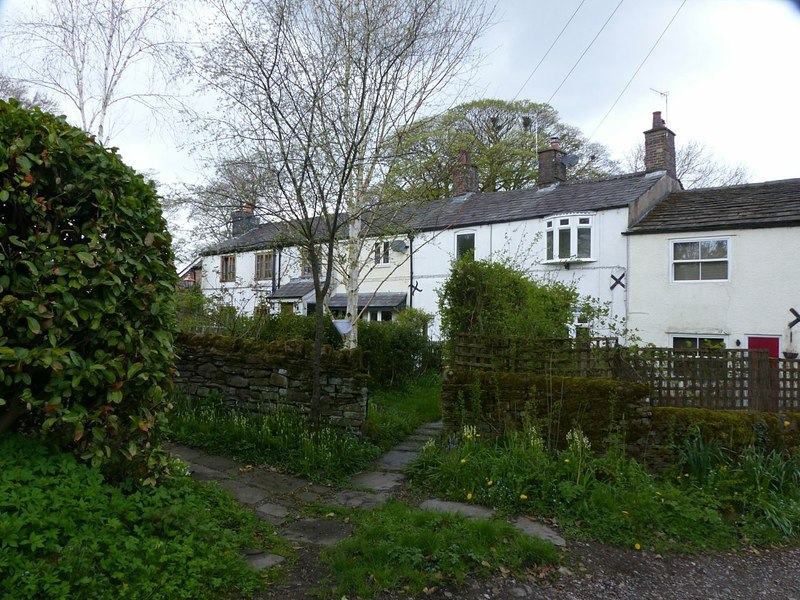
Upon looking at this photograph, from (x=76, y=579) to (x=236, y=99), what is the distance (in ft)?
19.3

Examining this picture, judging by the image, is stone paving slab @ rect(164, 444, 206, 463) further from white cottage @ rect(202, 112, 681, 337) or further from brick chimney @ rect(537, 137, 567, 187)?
brick chimney @ rect(537, 137, 567, 187)

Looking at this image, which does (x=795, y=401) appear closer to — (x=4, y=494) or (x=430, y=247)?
(x=4, y=494)

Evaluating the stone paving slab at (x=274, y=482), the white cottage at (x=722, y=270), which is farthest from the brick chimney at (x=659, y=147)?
the stone paving slab at (x=274, y=482)

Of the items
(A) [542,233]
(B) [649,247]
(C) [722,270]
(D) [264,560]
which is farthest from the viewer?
(A) [542,233]

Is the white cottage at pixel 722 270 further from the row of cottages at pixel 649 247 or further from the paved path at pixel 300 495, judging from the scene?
the paved path at pixel 300 495

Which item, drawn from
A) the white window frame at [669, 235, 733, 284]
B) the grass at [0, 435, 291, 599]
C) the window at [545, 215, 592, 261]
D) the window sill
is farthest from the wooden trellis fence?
the window at [545, 215, 592, 261]

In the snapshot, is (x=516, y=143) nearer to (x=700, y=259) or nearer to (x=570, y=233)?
(x=570, y=233)

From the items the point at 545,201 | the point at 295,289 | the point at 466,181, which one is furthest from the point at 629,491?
the point at 295,289

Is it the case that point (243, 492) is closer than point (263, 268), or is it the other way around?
point (243, 492)

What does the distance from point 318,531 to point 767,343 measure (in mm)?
14341

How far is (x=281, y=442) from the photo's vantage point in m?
6.30

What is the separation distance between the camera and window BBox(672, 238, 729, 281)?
49.2 ft

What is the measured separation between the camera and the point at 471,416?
6637 millimetres

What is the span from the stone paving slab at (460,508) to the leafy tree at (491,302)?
3124 millimetres
